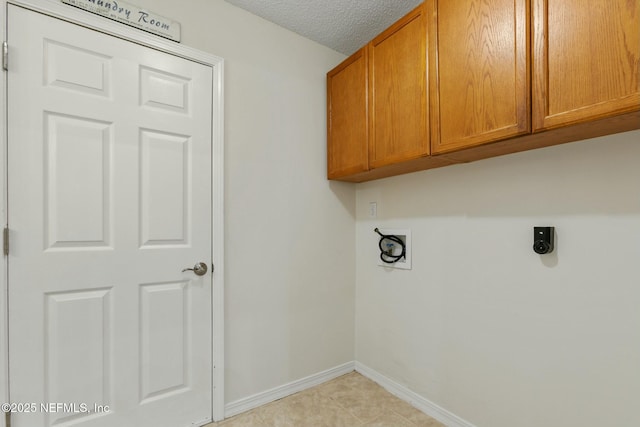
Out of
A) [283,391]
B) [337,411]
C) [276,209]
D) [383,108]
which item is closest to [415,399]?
[337,411]

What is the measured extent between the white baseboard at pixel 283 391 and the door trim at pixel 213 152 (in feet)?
0.31

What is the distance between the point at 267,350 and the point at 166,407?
630mm

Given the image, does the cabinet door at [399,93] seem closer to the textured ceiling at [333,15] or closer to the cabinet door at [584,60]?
the textured ceiling at [333,15]

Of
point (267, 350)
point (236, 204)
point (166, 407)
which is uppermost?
point (236, 204)

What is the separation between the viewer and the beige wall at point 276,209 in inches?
73.7

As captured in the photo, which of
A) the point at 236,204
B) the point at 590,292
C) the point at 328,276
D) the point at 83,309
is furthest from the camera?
the point at 328,276

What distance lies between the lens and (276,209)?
6.77 feet

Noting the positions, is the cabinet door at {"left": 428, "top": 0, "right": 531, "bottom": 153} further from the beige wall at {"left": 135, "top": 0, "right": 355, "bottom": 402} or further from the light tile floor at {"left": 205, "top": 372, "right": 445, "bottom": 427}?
the light tile floor at {"left": 205, "top": 372, "right": 445, "bottom": 427}

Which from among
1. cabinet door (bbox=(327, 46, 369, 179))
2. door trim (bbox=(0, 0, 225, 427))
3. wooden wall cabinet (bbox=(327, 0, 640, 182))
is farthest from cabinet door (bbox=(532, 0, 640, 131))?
door trim (bbox=(0, 0, 225, 427))

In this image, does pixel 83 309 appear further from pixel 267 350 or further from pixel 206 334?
pixel 267 350

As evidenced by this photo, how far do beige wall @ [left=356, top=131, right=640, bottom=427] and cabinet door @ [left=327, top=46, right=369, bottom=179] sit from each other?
39 cm

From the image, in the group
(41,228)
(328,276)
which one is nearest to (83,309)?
(41,228)

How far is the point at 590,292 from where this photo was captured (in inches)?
50.4

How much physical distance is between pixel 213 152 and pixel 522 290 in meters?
1.85
